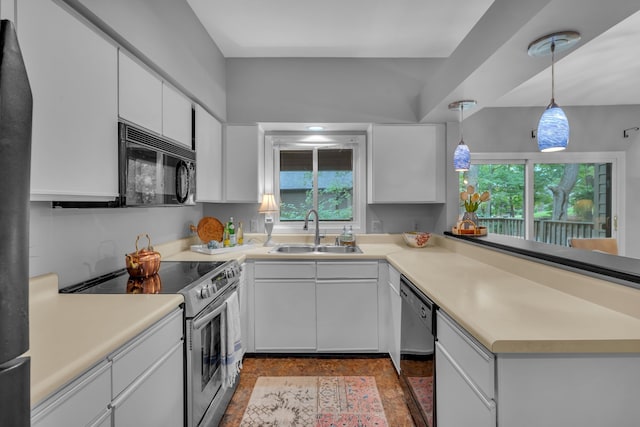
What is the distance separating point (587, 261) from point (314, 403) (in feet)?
5.60

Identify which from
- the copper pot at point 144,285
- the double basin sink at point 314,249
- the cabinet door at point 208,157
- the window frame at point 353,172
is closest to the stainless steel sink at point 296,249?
the double basin sink at point 314,249

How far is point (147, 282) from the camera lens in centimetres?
166

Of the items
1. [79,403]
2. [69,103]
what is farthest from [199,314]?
[69,103]

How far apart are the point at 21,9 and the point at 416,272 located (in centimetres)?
200

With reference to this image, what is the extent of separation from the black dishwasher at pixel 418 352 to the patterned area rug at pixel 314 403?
0.28 m

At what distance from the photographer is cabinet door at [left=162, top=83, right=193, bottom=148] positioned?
188cm

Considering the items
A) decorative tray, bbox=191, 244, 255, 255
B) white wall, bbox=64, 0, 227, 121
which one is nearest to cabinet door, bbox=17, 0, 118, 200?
white wall, bbox=64, 0, 227, 121

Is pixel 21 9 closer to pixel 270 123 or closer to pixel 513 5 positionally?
pixel 513 5

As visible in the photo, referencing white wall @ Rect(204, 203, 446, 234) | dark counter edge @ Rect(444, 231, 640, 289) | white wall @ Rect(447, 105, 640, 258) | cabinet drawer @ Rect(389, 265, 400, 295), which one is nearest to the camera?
dark counter edge @ Rect(444, 231, 640, 289)

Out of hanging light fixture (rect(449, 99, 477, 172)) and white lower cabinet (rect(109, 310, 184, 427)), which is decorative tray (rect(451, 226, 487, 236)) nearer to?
hanging light fixture (rect(449, 99, 477, 172))

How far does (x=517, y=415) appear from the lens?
38.6 inches

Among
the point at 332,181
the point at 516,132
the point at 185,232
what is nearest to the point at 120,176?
the point at 185,232

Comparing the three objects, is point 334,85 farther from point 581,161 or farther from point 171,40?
point 581,161

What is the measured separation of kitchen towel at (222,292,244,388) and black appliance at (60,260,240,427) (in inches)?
0.9
